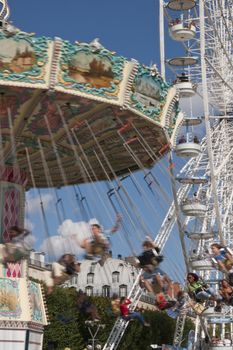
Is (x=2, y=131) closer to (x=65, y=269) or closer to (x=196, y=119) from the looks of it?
(x=65, y=269)

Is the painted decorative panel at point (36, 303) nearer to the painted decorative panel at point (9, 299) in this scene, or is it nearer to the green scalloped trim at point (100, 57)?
the painted decorative panel at point (9, 299)

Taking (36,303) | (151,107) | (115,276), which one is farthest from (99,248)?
(115,276)

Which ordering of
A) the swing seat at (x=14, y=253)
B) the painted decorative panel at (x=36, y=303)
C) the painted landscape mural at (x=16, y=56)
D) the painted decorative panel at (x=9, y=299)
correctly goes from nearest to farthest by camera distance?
the painted landscape mural at (x=16, y=56) < the swing seat at (x=14, y=253) < the painted decorative panel at (x=9, y=299) < the painted decorative panel at (x=36, y=303)

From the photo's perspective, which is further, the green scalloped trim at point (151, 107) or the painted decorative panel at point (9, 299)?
the painted decorative panel at point (9, 299)

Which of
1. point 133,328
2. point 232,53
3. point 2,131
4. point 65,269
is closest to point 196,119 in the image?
point 232,53

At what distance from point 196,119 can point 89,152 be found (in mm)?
9652

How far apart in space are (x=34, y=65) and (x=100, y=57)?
4.38ft

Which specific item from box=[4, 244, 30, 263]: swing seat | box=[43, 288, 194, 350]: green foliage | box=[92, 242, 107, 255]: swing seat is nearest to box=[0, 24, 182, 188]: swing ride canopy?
box=[92, 242, 107, 255]: swing seat

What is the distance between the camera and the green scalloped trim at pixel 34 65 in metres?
14.4

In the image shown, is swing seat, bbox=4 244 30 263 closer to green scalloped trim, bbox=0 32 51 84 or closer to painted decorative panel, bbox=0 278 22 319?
green scalloped trim, bbox=0 32 51 84

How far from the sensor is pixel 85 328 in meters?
46.5

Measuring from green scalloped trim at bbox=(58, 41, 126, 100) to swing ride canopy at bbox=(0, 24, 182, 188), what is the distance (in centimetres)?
2

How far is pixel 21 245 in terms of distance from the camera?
47.9 feet

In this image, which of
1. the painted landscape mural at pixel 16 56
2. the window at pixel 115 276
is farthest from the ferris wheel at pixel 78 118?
the window at pixel 115 276
